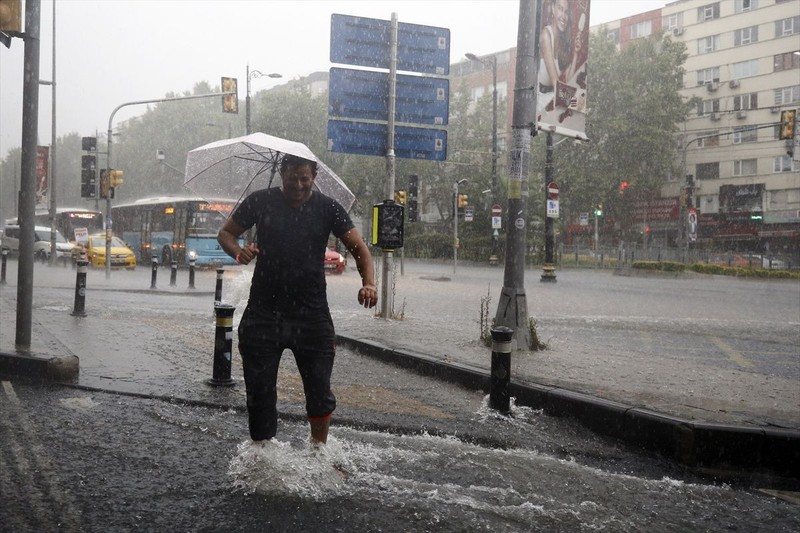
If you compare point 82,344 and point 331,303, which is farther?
point 331,303

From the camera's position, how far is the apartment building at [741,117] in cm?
5053

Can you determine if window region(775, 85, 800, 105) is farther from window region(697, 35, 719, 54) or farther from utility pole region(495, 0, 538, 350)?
utility pole region(495, 0, 538, 350)

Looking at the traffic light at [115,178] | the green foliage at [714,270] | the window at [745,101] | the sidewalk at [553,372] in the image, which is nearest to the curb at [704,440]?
the sidewalk at [553,372]

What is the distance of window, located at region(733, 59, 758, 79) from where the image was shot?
53125 millimetres

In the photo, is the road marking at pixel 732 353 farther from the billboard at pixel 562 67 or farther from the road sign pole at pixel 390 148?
the road sign pole at pixel 390 148

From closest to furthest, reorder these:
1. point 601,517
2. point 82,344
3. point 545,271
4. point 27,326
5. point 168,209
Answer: point 601,517, point 27,326, point 82,344, point 545,271, point 168,209

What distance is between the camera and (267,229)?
4.29m

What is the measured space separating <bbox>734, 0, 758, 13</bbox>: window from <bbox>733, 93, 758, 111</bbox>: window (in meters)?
5.84

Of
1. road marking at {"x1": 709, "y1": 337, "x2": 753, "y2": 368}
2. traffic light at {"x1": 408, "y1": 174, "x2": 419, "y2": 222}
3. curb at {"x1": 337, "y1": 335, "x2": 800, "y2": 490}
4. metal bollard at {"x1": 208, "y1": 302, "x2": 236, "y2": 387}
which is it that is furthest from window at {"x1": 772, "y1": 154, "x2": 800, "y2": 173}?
metal bollard at {"x1": 208, "y1": 302, "x2": 236, "y2": 387}

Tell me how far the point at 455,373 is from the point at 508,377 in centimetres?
149

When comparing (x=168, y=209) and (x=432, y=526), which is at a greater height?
(x=168, y=209)

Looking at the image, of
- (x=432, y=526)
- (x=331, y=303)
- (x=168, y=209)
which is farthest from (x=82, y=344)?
(x=168, y=209)

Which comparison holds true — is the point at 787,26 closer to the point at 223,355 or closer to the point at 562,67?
the point at 562,67

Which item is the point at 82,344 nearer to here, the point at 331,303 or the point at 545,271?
the point at 331,303
